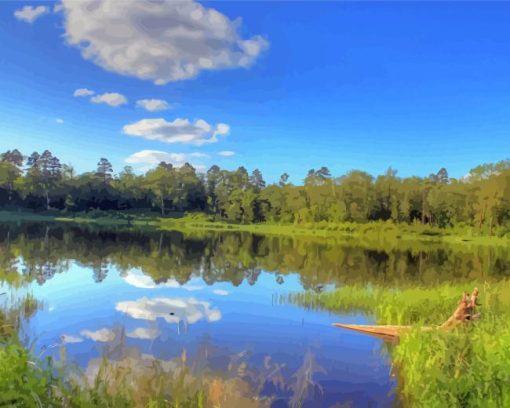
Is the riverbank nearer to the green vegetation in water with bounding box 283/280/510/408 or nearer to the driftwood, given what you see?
the green vegetation in water with bounding box 283/280/510/408

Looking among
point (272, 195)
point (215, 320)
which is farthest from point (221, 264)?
point (272, 195)

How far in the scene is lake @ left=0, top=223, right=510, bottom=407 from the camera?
11211 millimetres

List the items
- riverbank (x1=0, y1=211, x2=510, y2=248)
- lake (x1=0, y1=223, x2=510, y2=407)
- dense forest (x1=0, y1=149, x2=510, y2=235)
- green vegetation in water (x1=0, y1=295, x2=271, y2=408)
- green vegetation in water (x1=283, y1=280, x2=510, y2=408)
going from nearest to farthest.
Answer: green vegetation in water (x1=0, y1=295, x2=271, y2=408)
green vegetation in water (x1=283, y1=280, x2=510, y2=408)
lake (x1=0, y1=223, x2=510, y2=407)
riverbank (x1=0, y1=211, x2=510, y2=248)
dense forest (x1=0, y1=149, x2=510, y2=235)

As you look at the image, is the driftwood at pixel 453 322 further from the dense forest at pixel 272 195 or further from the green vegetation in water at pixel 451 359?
the dense forest at pixel 272 195

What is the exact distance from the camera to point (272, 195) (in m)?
102

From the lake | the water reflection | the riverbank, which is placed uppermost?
the riverbank

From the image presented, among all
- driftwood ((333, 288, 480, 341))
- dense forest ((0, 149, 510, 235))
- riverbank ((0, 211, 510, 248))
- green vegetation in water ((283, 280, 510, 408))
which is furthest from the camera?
dense forest ((0, 149, 510, 235))

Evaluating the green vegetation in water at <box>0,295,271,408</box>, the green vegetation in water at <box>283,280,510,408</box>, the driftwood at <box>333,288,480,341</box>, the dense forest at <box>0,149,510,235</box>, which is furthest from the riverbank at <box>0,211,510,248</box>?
the green vegetation in water at <box>0,295,271,408</box>

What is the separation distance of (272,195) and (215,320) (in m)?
85.0

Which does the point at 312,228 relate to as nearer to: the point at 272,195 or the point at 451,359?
the point at 272,195

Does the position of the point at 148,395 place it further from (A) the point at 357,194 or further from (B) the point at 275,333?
(A) the point at 357,194

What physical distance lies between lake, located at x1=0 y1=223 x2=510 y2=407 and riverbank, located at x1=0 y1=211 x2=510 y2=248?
124 feet

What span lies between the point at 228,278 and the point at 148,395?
19.5 metres

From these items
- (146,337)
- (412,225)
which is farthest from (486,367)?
(412,225)
